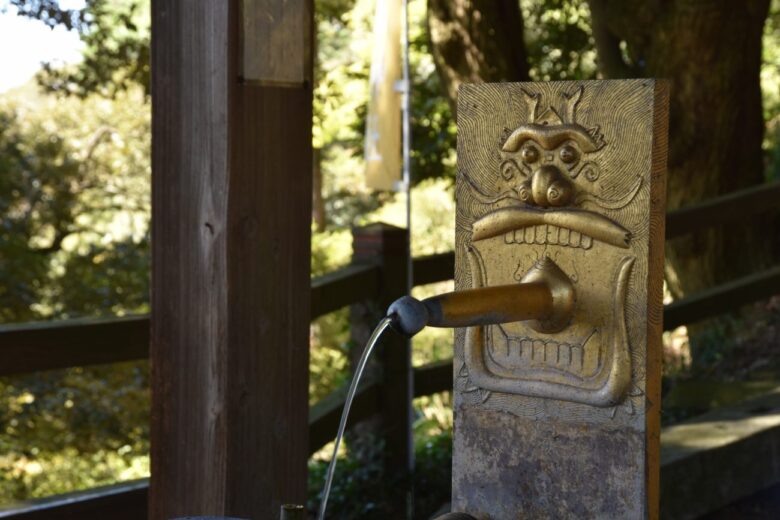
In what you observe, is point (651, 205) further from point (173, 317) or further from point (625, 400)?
point (173, 317)

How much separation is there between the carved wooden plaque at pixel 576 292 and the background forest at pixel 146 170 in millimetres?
2570

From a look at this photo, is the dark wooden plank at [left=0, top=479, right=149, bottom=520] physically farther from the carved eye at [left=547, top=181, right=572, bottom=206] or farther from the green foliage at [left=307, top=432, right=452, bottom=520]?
the carved eye at [left=547, top=181, right=572, bottom=206]

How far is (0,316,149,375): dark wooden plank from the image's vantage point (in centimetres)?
291

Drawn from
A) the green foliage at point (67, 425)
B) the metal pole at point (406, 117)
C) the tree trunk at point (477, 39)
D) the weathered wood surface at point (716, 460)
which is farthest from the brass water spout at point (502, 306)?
the green foliage at point (67, 425)

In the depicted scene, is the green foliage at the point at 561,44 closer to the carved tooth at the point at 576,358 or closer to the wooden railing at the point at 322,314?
the wooden railing at the point at 322,314

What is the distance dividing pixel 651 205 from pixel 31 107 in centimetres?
760

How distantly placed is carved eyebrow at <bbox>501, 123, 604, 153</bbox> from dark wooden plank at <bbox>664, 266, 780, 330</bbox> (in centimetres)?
296

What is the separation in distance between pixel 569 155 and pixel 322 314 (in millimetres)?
2098

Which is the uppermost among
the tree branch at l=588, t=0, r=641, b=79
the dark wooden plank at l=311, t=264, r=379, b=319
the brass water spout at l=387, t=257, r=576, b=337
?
the tree branch at l=588, t=0, r=641, b=79

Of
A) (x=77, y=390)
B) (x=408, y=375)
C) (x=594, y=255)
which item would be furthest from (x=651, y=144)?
(x=77, y=390)

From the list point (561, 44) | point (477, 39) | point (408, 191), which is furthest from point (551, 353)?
point (561, 44)

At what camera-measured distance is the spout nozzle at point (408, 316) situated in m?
1.58

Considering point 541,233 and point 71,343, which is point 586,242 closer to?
point 541,233

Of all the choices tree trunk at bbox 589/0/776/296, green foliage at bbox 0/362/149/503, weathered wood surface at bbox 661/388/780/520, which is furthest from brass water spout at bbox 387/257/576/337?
green foliage at bbox 0/362/149/503
